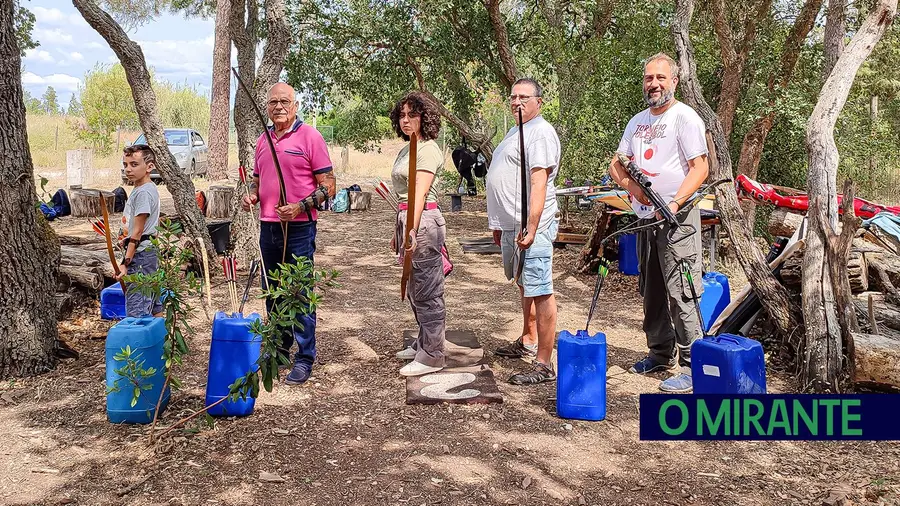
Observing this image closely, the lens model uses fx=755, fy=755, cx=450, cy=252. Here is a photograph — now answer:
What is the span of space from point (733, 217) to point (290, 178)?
337 cm

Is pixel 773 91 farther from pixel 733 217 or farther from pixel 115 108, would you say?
pixel 115 108

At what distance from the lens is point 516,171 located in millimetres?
4461

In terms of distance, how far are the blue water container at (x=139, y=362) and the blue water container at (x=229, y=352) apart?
0.24m

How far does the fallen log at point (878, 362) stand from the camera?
405cm

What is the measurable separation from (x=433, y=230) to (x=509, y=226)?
473 mm

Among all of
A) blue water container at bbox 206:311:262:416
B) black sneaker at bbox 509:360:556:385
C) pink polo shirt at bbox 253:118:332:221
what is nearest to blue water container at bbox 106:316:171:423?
blue water container at bbox 206:311:262:416

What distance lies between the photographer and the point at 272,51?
7711 millimetres

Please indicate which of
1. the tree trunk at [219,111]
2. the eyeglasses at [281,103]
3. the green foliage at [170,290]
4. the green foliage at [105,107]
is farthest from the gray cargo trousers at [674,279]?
the green foliage at [105,107]

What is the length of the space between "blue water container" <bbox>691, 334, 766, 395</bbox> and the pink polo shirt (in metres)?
2.25

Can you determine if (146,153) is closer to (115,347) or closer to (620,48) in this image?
(115,347)

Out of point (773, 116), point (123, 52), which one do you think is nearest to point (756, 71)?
point (773, 116)

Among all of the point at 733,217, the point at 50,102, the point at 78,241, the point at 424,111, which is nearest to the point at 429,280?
the point at 424,111

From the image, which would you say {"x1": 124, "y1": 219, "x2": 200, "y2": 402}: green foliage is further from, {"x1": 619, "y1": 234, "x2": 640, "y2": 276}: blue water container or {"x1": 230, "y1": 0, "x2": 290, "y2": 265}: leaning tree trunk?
{"x1": 619, "y1": 234, "x2": 640, "y2": 276}: blue water container

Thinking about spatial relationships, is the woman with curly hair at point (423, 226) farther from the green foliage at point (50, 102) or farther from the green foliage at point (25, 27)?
the green foliage at point (50, 102)
